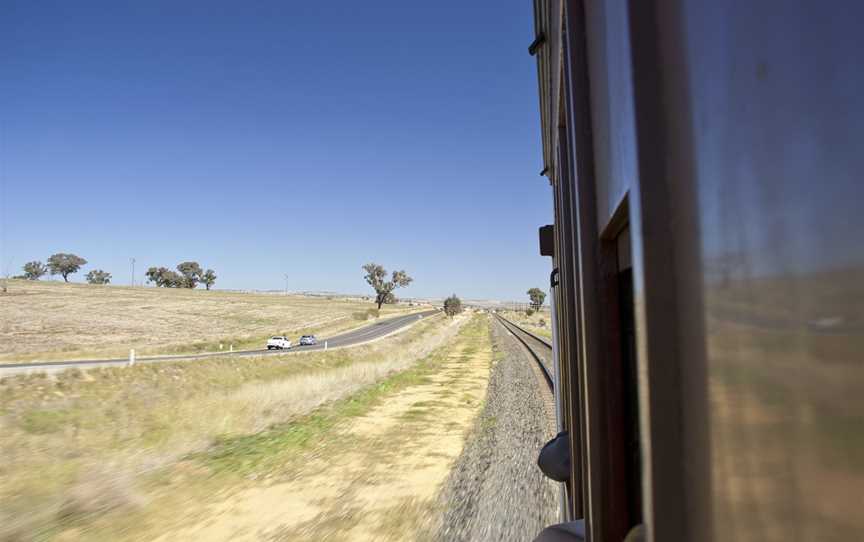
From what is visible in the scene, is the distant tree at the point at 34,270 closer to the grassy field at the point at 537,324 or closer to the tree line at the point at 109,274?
the tree line at the point at 109,274

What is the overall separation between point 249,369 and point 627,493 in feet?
76.7

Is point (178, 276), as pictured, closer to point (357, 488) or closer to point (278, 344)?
point (278, 344)

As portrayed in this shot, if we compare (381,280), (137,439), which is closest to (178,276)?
(381,280)

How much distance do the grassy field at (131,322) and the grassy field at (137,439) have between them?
73.6 feet

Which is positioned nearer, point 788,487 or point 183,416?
point 788,487

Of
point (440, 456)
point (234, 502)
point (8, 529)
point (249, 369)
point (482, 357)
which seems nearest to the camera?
point (8, 529)

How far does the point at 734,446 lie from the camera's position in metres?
0.53

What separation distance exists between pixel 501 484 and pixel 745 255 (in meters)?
7.34

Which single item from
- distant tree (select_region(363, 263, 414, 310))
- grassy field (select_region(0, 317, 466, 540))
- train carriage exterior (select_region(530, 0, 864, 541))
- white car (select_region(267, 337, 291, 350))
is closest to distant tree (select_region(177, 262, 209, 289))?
distant tree (select_region(363, 263, 414, 310))

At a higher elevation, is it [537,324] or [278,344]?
[537,324]

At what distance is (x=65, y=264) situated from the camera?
119m

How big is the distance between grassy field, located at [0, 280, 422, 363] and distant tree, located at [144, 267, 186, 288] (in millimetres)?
33672

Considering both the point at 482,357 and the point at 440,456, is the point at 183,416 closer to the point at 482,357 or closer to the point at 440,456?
the point at 440,456

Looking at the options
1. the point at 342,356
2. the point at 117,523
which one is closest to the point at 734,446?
the point at 117,523
